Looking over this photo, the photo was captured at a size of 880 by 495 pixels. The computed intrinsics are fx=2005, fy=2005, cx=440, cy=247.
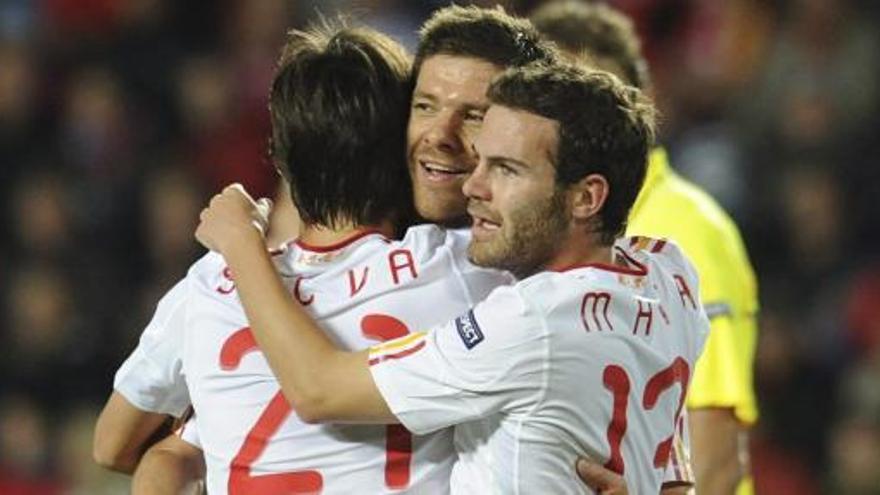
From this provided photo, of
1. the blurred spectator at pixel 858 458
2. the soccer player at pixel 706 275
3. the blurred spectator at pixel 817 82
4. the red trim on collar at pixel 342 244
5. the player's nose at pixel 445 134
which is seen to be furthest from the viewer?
the blurred spectator at pixel 817 82

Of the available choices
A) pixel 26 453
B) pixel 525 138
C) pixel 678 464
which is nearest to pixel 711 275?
pixel 678 464

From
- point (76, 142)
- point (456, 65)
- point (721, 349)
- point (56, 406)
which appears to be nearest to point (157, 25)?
point (76, 142)

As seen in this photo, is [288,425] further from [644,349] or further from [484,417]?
[644,349]

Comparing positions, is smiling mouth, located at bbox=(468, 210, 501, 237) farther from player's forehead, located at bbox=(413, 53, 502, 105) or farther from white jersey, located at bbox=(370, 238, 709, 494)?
player's forehead, located at bbox=(413, 53, 502, 105)

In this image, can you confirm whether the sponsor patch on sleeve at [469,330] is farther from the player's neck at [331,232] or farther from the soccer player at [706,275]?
the soccer player at [706,275]

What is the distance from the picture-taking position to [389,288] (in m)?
3.41

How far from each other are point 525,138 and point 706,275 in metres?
1.35

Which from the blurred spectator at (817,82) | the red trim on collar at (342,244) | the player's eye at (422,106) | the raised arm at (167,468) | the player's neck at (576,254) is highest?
the player's eye at (422,106)

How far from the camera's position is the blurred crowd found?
7.62 metres

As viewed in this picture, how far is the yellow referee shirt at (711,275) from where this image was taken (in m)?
4.53

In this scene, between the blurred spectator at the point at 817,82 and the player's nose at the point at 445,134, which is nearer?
the player's nose at the point at 445,134

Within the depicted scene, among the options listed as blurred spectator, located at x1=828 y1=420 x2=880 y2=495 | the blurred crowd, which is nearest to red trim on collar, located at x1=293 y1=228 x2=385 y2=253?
the blurred crowd

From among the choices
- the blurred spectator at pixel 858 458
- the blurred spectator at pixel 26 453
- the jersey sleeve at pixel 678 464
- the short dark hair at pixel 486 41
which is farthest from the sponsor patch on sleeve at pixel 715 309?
the blurred spectator at pixel 26 453

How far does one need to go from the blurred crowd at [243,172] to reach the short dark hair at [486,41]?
136 inches
